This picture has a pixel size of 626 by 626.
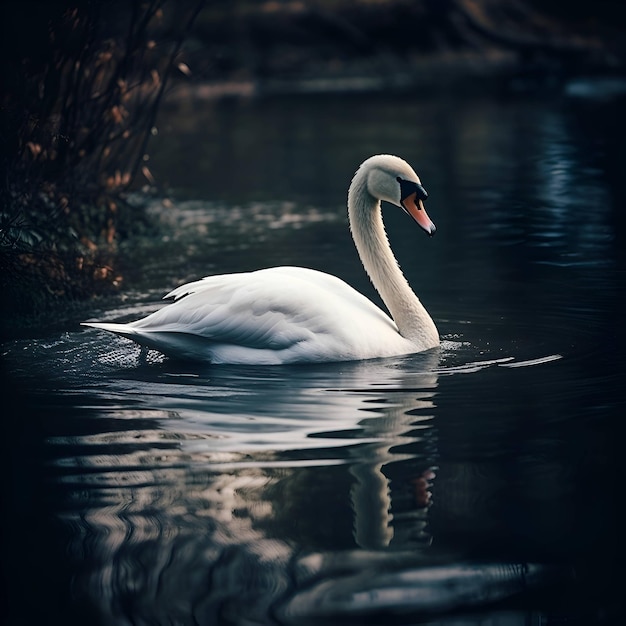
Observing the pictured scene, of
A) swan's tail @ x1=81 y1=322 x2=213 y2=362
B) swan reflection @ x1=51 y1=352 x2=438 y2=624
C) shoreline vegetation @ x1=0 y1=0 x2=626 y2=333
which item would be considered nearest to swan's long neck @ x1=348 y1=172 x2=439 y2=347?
swan reflection @ x1=51 y1=352 x2=438 y2=624

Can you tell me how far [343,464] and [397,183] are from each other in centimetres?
275

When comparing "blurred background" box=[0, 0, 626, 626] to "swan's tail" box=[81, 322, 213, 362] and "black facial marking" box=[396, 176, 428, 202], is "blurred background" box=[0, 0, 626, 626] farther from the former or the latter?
"black facial marking" box=[396, 176, 428, 202]

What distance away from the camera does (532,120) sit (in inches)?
900

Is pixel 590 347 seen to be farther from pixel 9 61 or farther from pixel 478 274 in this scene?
pixel 9 61

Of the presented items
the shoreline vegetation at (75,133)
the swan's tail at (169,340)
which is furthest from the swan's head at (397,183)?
the shoreline vegetation at (75,133)

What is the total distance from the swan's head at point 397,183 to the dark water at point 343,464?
0.79 m

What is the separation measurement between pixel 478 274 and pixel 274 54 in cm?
2669

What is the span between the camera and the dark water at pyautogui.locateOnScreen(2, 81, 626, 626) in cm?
391

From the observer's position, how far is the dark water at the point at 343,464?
391cm

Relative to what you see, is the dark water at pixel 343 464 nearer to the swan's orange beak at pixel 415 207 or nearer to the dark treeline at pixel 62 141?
the dark treeline at pixel 62 141

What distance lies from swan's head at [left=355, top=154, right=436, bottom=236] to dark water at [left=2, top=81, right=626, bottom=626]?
79 centimetres

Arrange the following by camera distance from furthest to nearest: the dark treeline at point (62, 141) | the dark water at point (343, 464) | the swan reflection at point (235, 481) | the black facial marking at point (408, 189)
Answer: the dark treeline at point (62, 141), the black facial marking at point (408, 189), the swan reflection at point (235, 481), the dark water at point (343, 464)

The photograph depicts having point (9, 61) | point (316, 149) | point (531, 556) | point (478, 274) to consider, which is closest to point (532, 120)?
point (316, 149)

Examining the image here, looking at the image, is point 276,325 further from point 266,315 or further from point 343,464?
point 343,464
